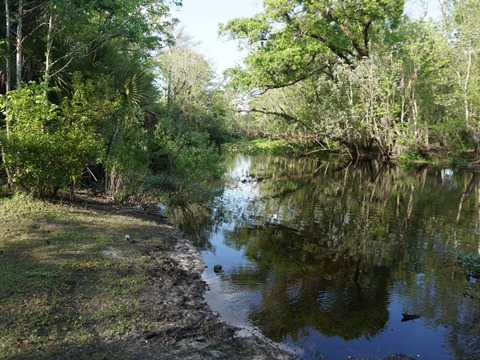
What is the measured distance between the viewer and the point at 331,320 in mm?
7035

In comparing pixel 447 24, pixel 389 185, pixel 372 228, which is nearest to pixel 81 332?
pixel 372 228

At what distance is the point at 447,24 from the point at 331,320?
119 feet

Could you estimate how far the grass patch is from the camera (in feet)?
15.5

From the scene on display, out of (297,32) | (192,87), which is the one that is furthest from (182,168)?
(192,87)

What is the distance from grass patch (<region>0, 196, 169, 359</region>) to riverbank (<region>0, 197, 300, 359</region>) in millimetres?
13

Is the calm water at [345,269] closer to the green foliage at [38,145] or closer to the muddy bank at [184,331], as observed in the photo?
the muddy bank at [184,331]

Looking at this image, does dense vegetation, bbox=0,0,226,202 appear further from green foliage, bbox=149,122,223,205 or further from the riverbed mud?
the riverbed mud

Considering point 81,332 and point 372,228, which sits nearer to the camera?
point 81,332

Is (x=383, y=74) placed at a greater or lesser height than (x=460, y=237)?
greater

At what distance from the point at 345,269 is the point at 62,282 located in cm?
661

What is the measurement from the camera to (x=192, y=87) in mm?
37219

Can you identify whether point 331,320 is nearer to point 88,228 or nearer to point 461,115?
point 88,228

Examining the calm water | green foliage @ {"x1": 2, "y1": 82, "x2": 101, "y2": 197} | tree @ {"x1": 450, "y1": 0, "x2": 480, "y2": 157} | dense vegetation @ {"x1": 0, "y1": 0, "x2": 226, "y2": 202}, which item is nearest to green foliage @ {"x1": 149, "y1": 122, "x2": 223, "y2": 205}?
dense vegetation @ {"x1": 0, "y1": 0, "x2": 226, "y2": 202}

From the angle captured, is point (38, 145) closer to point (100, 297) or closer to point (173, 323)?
point (100, 297)
